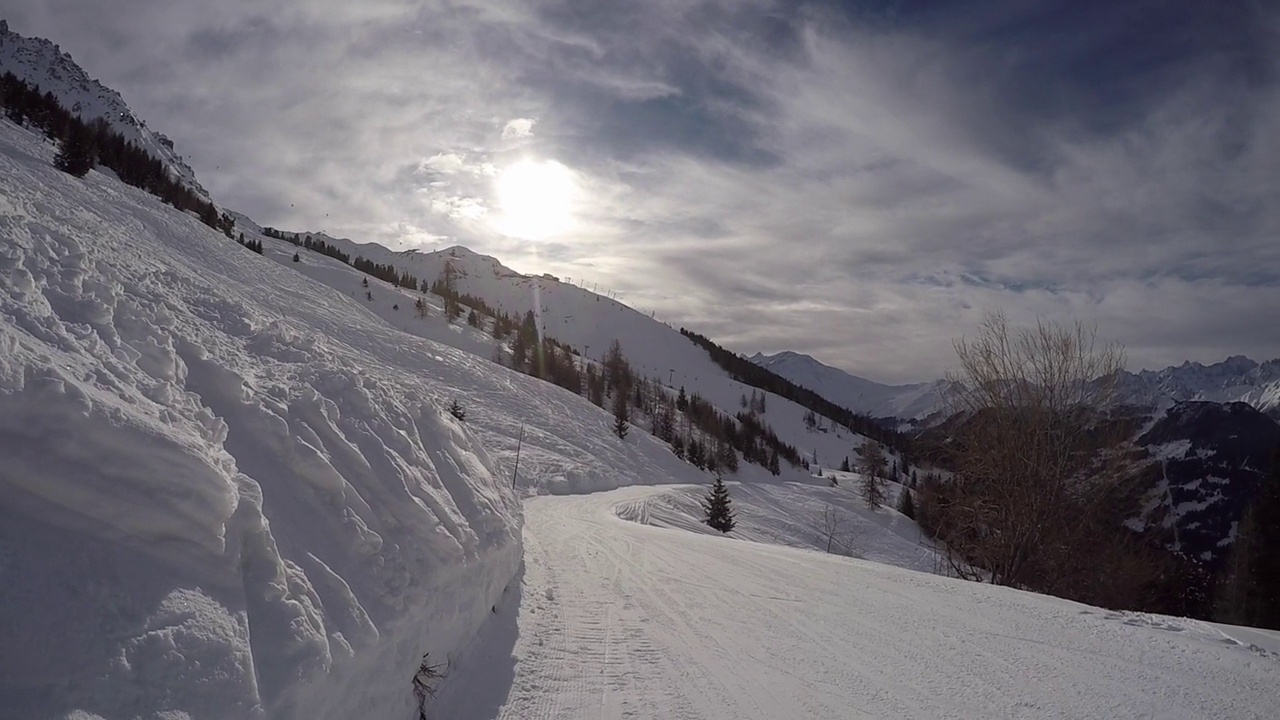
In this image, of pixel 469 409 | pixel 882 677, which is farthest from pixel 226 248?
pixel 882 677

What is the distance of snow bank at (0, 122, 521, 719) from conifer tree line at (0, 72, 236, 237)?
37989 mm

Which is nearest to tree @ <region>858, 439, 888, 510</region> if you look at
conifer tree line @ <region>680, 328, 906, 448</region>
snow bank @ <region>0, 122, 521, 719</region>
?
snow bank @ <region>0, 122, 521, 719</region>

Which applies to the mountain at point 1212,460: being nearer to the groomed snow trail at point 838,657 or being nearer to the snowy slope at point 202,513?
the groomed snow trail at point 838,657

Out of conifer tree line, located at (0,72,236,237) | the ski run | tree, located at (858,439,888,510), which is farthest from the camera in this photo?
tree, located at (858,439,888,510)

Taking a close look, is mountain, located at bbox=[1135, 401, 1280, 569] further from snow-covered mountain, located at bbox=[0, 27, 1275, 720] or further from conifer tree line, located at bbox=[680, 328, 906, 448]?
snow-covered mountain, located at bbox=[0, 27, 1275, 720]

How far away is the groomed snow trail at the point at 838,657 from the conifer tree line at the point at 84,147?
131ft

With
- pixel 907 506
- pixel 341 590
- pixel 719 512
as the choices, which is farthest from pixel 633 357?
pixel 341 590

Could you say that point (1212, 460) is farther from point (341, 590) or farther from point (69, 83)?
point (69, 83)

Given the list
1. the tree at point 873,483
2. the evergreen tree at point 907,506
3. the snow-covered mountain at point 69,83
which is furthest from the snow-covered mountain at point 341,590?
the snow-covered mountain at point 69,83

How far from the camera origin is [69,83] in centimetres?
11831

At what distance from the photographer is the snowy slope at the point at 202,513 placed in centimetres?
267

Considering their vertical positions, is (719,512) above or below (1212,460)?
below

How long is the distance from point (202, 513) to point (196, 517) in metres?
0.04

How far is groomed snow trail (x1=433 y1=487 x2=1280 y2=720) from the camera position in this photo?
Answer: 4699 millimetres
